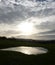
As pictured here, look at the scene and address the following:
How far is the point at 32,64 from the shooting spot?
35875 millimetres

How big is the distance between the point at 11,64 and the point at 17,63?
1.68 m

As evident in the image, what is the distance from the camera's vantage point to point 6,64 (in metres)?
34.8

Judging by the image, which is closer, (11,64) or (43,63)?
(11,64)

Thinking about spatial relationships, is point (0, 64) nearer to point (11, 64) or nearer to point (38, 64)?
point (11, 64)

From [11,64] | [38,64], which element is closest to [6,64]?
[11,64]

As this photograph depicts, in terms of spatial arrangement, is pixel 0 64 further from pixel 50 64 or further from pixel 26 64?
pixel 50 64

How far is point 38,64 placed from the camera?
3622 cm

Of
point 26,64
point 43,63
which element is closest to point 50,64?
point 43,63

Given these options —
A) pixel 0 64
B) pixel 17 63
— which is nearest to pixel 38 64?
pixel 17 63

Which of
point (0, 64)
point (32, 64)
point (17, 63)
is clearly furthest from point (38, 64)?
point (0, 64)

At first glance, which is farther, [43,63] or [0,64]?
[43,63]

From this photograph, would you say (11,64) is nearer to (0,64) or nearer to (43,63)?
(0,64)

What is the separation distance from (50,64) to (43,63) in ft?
5.57

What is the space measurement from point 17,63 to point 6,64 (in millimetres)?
2304
